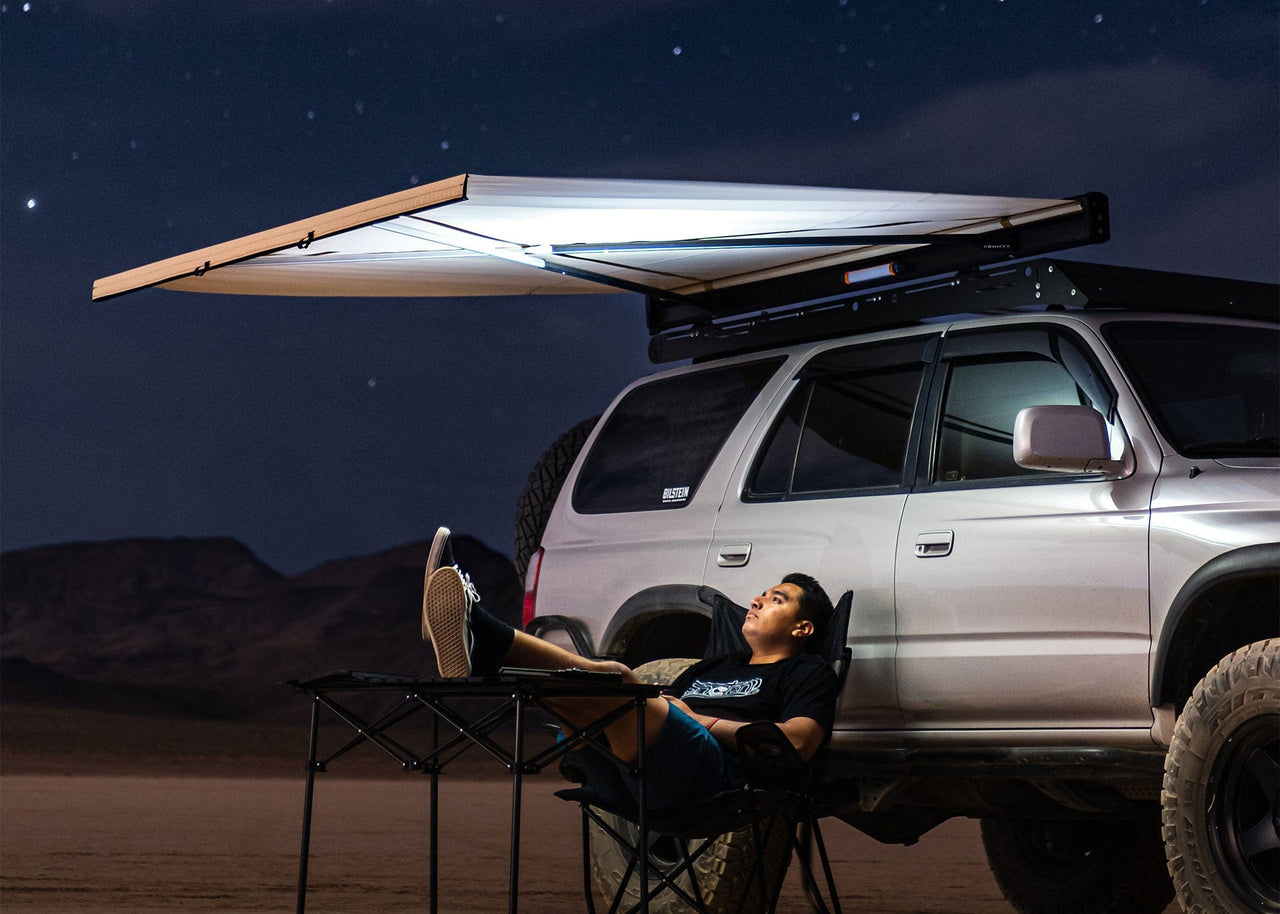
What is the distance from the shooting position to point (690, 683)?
6.43 meters

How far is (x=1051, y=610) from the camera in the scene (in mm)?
5535

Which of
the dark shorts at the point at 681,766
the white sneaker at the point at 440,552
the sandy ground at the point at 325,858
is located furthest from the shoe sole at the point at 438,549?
the sandy ground at the point at 325,858

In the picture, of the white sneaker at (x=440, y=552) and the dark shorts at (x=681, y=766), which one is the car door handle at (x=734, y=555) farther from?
the white sneaker at (x=440, y=552)

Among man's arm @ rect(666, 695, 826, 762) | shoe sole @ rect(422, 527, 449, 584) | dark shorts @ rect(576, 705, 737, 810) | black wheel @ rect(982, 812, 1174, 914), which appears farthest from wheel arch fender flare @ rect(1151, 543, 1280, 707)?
black wheel @ rect(982, 812, 1174, 914)

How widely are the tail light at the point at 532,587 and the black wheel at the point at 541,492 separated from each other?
29 cm

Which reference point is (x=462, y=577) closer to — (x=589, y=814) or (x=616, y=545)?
(x=589, y=814)

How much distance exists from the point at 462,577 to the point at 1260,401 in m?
3.05

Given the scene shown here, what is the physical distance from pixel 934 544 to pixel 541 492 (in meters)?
2.52

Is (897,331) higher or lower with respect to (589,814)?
higher

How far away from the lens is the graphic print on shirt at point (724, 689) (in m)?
6.09

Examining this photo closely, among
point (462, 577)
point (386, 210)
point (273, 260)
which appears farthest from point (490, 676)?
point (273, 260)

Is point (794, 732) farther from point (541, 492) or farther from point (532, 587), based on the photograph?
point (541, 492)

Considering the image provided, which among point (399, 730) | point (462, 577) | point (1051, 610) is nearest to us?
point (462, 577)

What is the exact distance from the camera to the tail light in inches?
295
